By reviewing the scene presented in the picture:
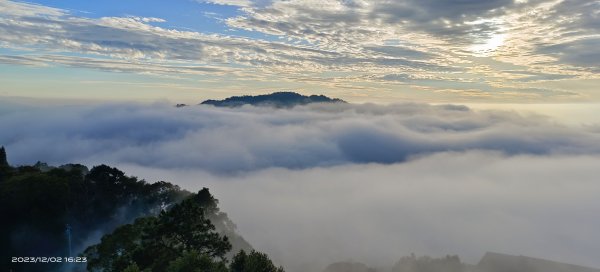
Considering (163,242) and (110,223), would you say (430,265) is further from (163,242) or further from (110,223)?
(163,242)

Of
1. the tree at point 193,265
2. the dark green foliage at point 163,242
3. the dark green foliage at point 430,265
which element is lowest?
the dark green foliage at point 430,265

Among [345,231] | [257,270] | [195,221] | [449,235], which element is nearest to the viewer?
[257,270]

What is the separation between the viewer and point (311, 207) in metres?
187

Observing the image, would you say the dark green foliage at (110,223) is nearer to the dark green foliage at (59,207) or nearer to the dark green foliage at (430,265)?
the dark green foliage at (59,207)

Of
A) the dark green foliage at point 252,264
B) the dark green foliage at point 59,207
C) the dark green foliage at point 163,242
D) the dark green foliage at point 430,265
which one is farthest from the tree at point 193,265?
the dark green foliage at point 430,265

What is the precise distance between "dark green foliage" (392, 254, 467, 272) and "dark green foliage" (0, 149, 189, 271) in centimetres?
4527

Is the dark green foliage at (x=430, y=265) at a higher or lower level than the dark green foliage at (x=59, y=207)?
lower

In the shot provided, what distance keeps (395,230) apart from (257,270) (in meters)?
145

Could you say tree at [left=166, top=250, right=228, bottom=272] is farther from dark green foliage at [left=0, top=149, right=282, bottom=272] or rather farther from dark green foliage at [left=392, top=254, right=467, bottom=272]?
dark green foliage at [left=392, top=254, right=467, bottom=272]

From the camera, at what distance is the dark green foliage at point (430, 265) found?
257 ft

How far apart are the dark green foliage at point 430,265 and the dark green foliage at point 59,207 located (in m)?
45.3

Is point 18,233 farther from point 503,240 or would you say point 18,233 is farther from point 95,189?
point 503,240

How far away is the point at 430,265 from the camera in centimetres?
8006

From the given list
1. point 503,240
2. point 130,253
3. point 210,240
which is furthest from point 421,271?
point 503,240
